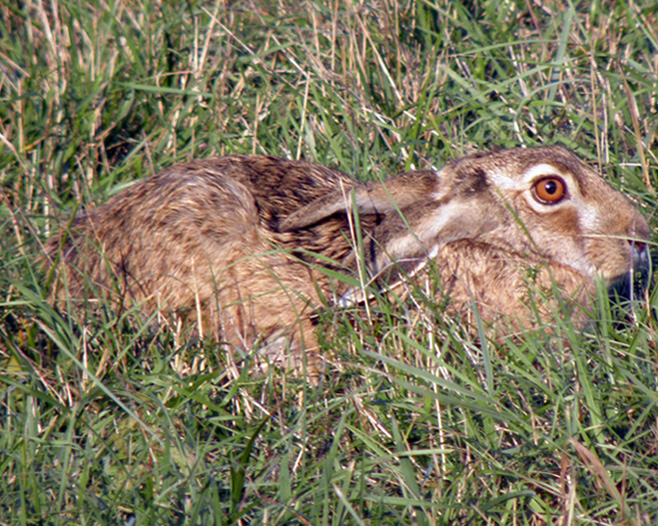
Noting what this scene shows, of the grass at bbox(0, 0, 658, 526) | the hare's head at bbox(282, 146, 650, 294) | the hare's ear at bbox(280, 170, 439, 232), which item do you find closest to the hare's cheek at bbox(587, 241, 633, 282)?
the hare's head at bbox(282, 146, 650, 294)

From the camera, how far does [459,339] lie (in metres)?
3.21

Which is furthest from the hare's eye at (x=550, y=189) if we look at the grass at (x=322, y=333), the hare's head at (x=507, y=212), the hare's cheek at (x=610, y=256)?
the grass at (x=322, y=333)

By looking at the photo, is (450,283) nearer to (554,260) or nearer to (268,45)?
(554,260)

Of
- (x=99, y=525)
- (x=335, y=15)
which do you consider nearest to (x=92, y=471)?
(x=99, y=525)

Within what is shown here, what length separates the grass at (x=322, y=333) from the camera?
256 centimetres

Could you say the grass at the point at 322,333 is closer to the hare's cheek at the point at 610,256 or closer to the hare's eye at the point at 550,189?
the hare's cheek at the point at 610,256

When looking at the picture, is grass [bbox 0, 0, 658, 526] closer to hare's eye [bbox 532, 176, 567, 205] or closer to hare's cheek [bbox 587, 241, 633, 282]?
hare's cheek [bbox 587, 241, 633, 282]

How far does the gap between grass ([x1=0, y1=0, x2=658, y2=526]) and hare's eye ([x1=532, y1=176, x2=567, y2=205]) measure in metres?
0.47

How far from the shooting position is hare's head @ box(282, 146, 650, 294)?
12.1 ft

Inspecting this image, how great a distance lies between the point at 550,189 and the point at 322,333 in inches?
50.1

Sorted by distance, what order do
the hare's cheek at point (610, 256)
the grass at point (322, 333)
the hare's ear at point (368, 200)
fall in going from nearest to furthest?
1. the grass at point (322, 333)
2. the hare's cheek at point (610, 256)
3. the hare's ear at point (368, 200)

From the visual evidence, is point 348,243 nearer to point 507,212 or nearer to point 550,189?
point 507,212

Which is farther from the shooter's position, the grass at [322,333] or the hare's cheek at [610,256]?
the hare's cheek at [610,256]

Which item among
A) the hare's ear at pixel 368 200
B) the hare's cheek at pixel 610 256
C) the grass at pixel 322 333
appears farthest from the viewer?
the hare's ear at pixel 368 200
